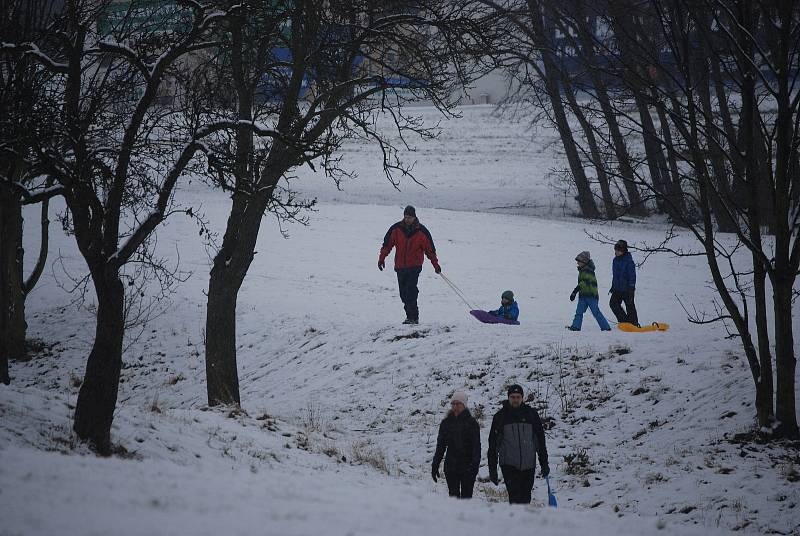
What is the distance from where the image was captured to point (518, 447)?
24.6ft

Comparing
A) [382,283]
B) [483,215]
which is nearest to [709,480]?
[382,283]

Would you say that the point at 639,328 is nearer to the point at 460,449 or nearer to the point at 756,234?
the point at 756,234

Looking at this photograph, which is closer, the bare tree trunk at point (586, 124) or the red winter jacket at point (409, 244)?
the bare tree trunk at point (586, 124)

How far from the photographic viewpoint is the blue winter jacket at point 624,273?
1394 cm

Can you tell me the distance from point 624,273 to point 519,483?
7471 mm

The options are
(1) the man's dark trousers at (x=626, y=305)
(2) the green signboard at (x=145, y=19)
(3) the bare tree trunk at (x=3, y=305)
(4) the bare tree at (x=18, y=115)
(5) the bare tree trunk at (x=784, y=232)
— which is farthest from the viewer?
(1) the man's dark trousers at (x=626, y=305)

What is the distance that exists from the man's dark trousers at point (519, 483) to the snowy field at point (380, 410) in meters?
0.60

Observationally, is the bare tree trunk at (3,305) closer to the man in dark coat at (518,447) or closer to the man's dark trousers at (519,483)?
the man in dark coat at (518,447)

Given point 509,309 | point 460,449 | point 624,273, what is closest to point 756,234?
point 460,449

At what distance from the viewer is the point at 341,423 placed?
450 inches

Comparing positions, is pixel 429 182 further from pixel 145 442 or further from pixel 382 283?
pixel 145 442

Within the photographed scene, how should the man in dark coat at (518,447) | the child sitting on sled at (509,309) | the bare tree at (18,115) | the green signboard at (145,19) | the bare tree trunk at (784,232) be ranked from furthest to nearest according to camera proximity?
1. the child sitting on sled at (509,309)
2. the green signboard at (145,19)
3. the bare tree trunk at (784,232)
4. the man in dark coat at (518,447)
5. the bare tree at (18,115)

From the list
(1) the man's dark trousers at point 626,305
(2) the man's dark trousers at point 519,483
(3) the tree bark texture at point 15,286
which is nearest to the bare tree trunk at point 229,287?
(3) the tree bark texture at point 15,286

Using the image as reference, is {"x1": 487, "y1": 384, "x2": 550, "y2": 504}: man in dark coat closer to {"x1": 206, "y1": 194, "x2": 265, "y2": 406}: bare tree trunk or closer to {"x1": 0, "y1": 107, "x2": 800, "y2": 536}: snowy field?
{"x1": 0, "y1": 107, "x2": 800, "y2": 536}: snowy field
